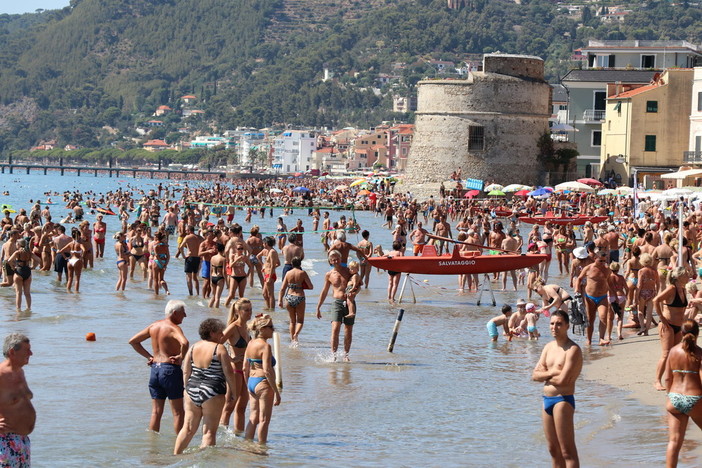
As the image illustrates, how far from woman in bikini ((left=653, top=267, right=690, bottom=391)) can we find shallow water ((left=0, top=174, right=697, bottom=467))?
0.78m

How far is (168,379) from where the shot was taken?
8430mm

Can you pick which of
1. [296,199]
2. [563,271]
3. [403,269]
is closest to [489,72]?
[296,199]

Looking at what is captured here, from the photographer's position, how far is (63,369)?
39.4ft

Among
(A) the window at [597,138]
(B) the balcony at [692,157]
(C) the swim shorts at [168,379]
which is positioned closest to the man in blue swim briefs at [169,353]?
(C) the swim shorts at [168,379]

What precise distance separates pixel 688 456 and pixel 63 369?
6822 mm

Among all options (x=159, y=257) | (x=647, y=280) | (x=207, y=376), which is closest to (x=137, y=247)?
(x=159, y=257)

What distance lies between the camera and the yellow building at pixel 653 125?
47625 millimetres

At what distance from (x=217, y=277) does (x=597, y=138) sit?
1763 inches

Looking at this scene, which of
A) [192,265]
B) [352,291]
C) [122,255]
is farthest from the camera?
[122,255]

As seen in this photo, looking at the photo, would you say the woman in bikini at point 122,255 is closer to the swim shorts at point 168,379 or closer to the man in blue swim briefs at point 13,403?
the swim shorts at point 168,379

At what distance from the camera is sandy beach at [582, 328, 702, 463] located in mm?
9945

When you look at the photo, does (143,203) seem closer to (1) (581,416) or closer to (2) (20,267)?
(2) (20,267)

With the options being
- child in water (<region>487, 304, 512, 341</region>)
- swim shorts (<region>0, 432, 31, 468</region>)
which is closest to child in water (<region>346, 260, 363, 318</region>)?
child in water (<region>487, 304, 512, 341</region>)

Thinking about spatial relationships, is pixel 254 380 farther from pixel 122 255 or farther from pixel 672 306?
pixel 122 255
